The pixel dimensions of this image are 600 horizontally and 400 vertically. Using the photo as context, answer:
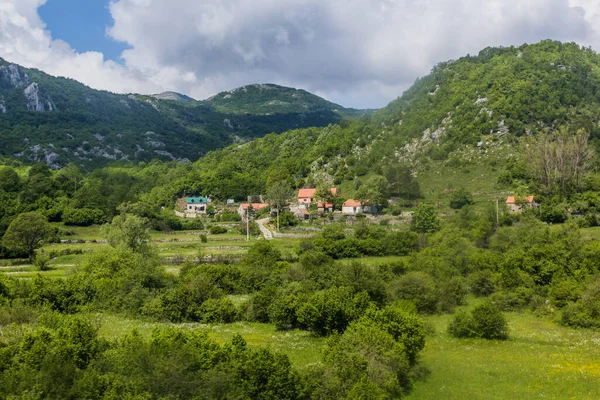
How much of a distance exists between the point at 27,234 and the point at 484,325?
64271 millimetres

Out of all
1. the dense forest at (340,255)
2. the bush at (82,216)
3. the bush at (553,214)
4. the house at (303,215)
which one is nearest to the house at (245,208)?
the dense forest at (340,255)

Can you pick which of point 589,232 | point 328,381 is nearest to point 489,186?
point 589,232

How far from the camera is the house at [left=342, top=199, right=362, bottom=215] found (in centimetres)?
10150

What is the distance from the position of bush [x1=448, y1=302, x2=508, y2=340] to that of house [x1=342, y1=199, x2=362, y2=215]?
66.5m

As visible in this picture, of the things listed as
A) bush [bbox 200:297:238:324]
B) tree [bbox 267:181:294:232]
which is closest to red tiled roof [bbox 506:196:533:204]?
tree [bbox 267:181:294:232]

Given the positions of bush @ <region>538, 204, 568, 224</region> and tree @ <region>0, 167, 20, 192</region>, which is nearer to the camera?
bush @ <region>538, 204, 568, 224</region>

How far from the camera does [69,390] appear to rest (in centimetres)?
1758

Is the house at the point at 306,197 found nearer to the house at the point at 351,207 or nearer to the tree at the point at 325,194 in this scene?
the tree at the point at 325,194

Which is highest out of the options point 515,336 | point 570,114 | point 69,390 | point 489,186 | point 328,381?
point 570,114

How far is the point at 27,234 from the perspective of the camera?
6869cm

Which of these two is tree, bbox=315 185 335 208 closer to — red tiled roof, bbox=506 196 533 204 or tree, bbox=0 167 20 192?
red tiled roof, bbox=506 196 533 204

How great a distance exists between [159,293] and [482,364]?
27231 millimetres

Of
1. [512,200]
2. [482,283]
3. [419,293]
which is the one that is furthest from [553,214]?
[419,293]

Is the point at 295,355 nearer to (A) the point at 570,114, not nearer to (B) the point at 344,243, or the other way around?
(B) the point at 344,243
